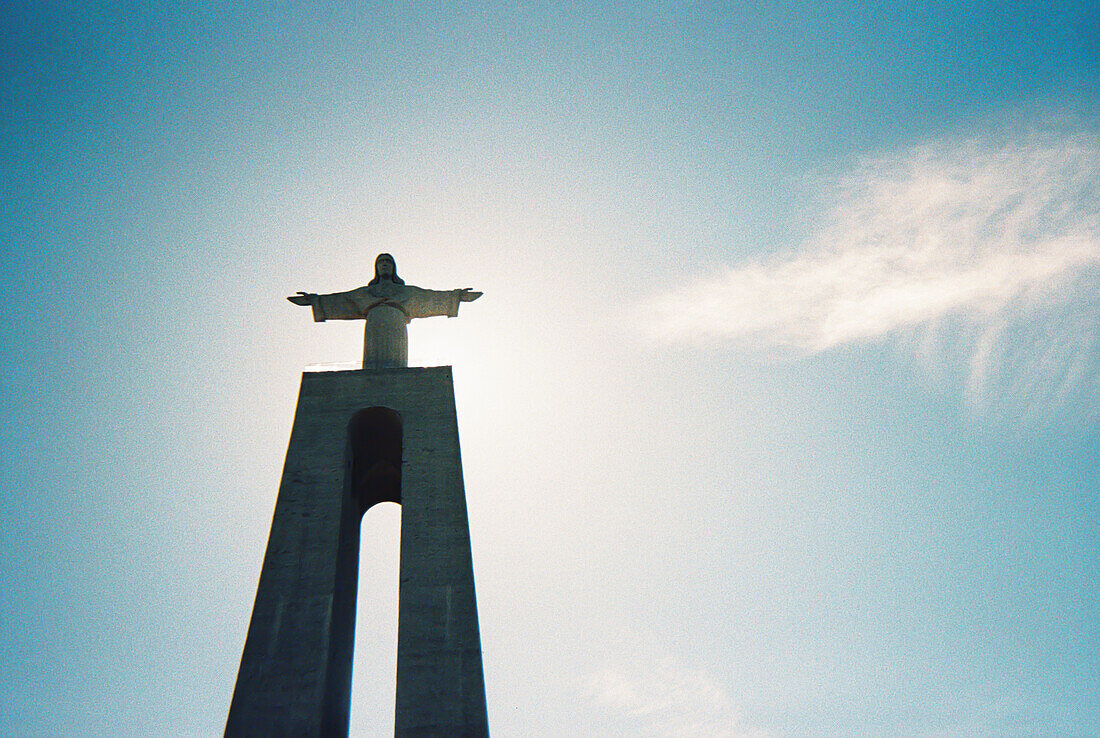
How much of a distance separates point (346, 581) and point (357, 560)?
0.70 meters

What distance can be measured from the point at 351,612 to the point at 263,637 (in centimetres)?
236

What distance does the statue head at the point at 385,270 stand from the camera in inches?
685

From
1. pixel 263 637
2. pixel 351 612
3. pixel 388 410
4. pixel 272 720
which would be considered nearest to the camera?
pixel 272 720

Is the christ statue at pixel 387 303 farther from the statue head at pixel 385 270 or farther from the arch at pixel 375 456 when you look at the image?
the arch at pixel 375 456

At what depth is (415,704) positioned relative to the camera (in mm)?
10539

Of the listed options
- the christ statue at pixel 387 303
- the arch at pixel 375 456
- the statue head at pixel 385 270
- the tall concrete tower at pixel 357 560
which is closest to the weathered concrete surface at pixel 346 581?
the tall concrete tower at pixel 357 560

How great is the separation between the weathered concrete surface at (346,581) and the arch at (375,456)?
0.26 metres

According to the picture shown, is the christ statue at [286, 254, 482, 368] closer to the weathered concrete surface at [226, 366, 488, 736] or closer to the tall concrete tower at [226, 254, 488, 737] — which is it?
the tall concrete tower at [226, 254, 488, 737]

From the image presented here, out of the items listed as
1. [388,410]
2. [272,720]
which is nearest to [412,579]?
[272,720]

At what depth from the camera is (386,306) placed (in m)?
16.7

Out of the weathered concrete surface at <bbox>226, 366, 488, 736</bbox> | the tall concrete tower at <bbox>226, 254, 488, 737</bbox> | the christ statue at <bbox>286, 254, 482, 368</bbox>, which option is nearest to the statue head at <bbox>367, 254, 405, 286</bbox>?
the christ statue at <bbox>286, 254, 482, 368</bbox>

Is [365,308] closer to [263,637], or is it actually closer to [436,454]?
[436,454]

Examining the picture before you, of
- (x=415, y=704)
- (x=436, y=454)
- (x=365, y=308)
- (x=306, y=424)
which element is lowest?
(x=415, y=704)

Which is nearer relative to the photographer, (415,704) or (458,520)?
(415,704)
